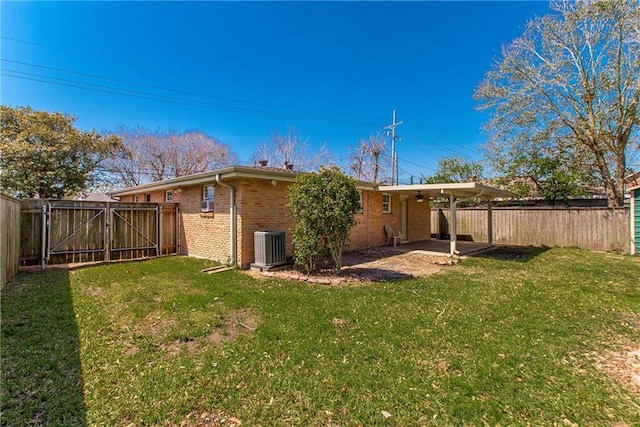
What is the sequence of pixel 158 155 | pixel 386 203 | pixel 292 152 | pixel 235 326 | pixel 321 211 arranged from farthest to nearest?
pixel 292 152 → pixel 158 155 → pixel 386 203 → pixel 321 211 → pixel 235 326

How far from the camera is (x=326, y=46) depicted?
45.5ft

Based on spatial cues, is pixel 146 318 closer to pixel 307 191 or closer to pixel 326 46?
pixel 307 191

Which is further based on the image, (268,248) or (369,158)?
(369,158)

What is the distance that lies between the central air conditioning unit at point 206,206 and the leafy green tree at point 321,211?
11.3ft

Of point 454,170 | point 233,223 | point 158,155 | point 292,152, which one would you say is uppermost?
point 292,152

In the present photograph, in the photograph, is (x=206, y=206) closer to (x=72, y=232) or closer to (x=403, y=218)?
(x=72, y=232)

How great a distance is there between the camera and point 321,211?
689 cm

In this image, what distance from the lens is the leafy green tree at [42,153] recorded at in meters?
16.0

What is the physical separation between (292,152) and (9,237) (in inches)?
883

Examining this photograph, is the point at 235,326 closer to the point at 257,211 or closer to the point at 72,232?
the point at 257,211

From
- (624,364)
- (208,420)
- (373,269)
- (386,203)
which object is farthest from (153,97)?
(624,364)

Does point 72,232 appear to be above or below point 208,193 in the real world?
below

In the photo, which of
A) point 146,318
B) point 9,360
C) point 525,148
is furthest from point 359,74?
point 9,360

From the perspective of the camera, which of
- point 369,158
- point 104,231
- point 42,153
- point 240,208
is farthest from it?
point 369,158
